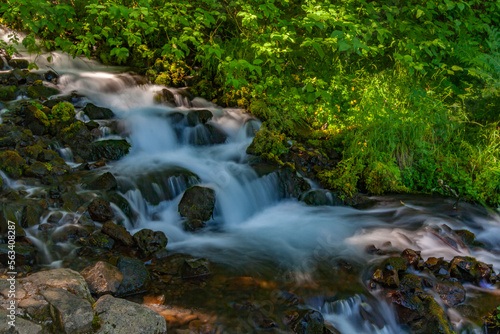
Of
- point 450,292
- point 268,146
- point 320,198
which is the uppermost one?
point 268,146

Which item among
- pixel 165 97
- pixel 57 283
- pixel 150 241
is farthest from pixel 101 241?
pixel 165 97

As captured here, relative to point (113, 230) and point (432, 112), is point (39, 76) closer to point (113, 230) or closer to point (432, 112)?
point (113, 230)

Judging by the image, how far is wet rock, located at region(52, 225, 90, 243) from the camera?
435 cm

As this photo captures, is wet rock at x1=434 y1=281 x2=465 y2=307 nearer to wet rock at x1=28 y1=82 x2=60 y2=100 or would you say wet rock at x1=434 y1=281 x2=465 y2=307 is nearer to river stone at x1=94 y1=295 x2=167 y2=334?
river stone at x1=94 y1=295 x2=167 y2=334

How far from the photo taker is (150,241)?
14.6 ft

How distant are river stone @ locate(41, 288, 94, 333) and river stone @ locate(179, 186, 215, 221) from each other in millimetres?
2638

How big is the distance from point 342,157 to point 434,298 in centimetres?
346

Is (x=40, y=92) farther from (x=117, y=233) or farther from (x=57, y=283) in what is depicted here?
(x=57, y=283)

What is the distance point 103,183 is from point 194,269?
2.05m

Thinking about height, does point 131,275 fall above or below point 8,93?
below

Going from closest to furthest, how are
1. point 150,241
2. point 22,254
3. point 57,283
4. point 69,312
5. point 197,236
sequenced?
point 69,312, point 57,283, point 22,254, point 150,241, point 197,236

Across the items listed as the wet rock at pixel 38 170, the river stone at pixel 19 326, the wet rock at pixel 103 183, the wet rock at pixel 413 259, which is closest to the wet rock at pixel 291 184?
the wet rock at pixel 413 259

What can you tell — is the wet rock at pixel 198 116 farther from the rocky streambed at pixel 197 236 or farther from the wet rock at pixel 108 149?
the wet rock at pixel 108 149

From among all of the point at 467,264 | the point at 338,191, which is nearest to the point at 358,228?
the point at 338,191
